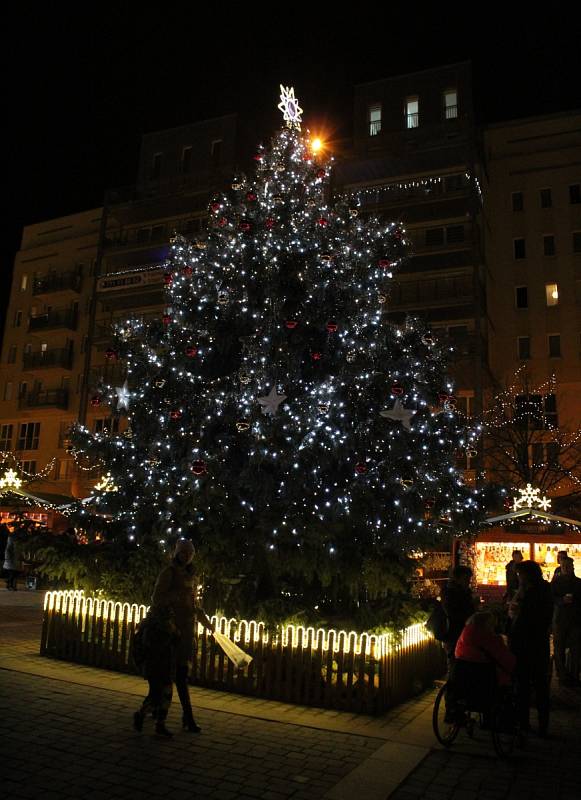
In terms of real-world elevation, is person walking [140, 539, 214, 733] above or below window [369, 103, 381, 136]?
below

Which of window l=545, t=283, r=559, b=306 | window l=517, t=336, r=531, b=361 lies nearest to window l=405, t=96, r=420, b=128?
window l=545, t=283, r=559, b=306

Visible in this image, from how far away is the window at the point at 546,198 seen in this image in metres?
34.5

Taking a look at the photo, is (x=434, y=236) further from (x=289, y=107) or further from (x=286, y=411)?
(x=286, y=411)

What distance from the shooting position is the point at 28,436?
42.3 m

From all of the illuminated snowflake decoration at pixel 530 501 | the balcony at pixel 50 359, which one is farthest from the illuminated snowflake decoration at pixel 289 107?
the balcony at pixel 50 359

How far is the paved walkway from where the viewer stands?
5488mm

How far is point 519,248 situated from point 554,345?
5.59 metres

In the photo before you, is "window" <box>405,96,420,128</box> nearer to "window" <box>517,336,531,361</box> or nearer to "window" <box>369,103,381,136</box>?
"window" <box>369,103,381,136</box>

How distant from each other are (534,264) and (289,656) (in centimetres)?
3033

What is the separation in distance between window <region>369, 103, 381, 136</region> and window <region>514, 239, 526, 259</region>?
10.5m

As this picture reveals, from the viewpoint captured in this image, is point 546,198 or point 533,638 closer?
point 533,638

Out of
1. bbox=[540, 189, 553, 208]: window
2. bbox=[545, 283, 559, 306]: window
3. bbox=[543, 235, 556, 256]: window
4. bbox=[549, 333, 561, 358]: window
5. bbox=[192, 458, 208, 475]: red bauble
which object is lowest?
bbox=[192, 458, 208, 475]: red bauble

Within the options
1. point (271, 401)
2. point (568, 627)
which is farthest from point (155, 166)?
point (568, 627)

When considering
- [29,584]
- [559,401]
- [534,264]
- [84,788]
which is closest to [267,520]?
[84,788]
